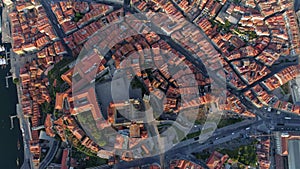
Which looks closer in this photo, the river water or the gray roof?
the gray roof

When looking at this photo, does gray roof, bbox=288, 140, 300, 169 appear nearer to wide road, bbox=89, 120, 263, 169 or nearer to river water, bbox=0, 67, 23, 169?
wide road, bbox=89, 120, 263, 169

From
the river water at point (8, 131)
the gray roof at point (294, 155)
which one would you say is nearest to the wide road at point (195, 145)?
the gray roof at point (294, 155)

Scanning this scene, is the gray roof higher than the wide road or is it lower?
lower

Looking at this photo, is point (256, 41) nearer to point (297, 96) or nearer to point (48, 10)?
point (297, 96)

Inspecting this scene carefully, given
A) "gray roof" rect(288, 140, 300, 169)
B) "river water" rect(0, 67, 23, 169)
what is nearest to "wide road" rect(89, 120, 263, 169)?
"gray roof" rect(288, 140, 300, 169)

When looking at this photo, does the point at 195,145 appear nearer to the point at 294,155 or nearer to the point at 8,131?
the point at 294,155

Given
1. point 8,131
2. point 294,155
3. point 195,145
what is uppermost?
point 8,131

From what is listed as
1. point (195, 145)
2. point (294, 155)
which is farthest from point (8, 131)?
point (294, 155)

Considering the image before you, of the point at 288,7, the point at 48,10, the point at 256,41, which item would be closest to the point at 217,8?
the point at 256,41

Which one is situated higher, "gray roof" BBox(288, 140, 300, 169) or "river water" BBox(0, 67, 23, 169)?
"river water" BBox(0, 67, 23, 169)
